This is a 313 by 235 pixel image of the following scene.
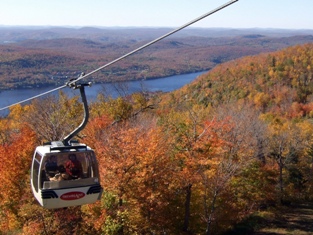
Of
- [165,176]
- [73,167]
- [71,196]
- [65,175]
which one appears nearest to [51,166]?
[65,175]

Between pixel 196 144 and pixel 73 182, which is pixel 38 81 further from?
pixel 73 182

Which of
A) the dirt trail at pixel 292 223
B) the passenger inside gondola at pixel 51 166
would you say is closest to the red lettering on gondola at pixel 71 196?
the passenger inside gondola at pixel 51 166

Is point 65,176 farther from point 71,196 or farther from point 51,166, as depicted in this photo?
point 71,196

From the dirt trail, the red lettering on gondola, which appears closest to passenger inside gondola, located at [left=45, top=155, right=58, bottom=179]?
the red lettering on gondola

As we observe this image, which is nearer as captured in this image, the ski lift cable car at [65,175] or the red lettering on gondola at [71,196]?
the ski lift cable car at [65,175]

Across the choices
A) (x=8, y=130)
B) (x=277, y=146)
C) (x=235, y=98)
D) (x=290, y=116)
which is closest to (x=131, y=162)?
(x=277, y=146)

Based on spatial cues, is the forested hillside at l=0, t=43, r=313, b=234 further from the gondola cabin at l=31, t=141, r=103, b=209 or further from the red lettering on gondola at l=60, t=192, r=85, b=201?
the red lettering on gondola at l=60, t=192, r=85, b=201

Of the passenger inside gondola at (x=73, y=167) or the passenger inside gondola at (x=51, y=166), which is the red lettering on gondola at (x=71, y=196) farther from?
the passenger inside gondola at (x=51, y=166)

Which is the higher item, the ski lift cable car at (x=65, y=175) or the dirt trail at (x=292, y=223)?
the ski lift cable car at (x=65, y=175)
